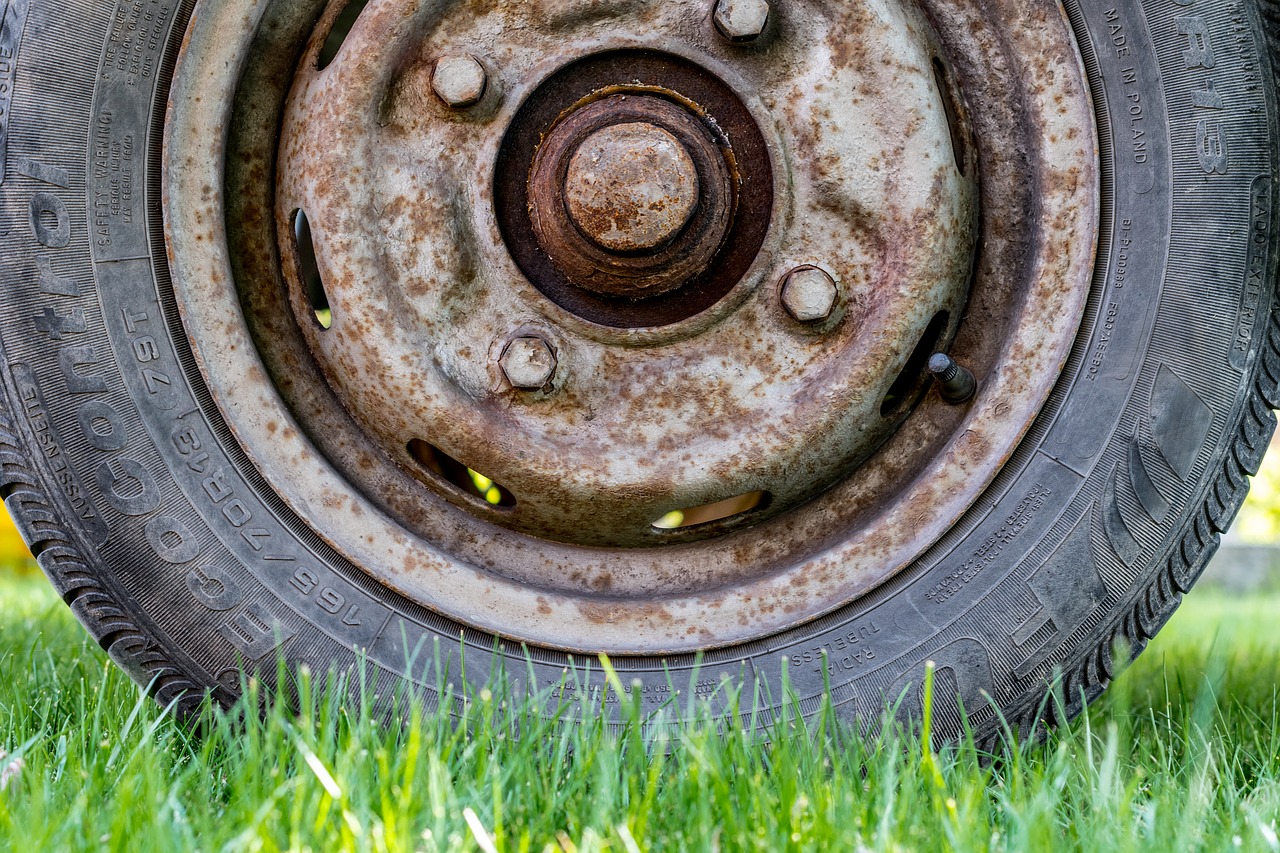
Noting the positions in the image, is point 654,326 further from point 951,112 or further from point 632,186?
point 951,112

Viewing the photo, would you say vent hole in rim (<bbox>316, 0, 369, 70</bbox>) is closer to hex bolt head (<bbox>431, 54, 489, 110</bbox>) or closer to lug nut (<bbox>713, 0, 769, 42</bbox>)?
hex bolt head (<bbox>431, 54, 489, 110</bbox>)

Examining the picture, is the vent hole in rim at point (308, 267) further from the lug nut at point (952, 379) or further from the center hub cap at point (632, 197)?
the lug nut at point (952, 379)

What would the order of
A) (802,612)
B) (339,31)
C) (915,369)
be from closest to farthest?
1. (802,612)
2. (915,369)
3. (339,31)

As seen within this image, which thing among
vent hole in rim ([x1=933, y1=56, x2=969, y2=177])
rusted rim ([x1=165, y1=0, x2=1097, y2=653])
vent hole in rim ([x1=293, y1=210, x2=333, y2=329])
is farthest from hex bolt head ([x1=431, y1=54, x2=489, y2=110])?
vent hole in rim ([x1=933, y1=56, x2=969, y2=177])

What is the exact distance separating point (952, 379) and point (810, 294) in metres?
0.23

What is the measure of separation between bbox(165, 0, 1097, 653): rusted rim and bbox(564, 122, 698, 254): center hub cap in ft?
0.33

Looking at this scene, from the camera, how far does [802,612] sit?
4.40 ft

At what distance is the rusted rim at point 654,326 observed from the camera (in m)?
1.33

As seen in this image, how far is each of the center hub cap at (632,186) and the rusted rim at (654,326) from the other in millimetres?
101

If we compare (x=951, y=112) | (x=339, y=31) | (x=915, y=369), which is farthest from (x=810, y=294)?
(x=339, y=31)

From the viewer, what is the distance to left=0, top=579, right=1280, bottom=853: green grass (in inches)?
34.3

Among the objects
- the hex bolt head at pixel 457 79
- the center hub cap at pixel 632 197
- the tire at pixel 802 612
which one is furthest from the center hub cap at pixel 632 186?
the tire at pixel 802 612

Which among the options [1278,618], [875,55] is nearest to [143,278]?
[875,55]

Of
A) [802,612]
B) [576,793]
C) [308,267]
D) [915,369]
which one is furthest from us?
[308,267]
